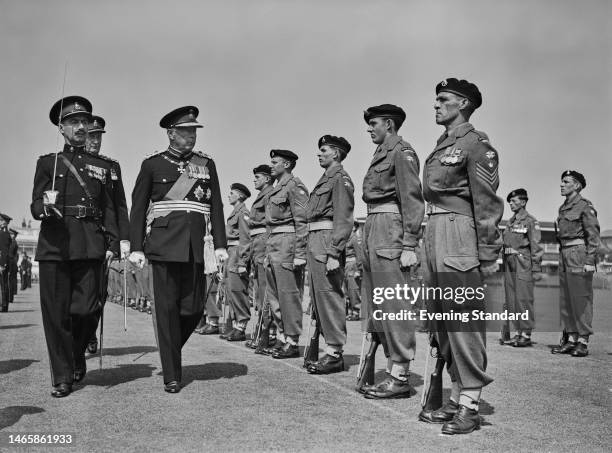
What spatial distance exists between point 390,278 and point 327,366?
5.49 feet

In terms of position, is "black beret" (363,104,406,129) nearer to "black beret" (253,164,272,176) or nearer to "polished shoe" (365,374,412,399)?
"polished shoe" (365,374,412,399)

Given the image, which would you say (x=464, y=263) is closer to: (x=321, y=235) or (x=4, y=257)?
(x=321, y=235)

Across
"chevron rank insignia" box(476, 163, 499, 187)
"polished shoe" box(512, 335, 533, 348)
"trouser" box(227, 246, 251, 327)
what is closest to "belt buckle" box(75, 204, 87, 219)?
"chevron rank insignia" box(476, 163, 499, 187)

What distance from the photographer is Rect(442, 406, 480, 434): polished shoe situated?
14.9 ft

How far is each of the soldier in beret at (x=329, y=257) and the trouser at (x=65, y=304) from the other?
7.63 feet

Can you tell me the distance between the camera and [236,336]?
10.7 m

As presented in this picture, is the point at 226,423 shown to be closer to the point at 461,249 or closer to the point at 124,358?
the point at 461,249

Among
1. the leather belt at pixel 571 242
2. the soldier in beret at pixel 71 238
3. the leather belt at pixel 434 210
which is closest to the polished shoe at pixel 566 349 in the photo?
the leather belt at pixel 571 242

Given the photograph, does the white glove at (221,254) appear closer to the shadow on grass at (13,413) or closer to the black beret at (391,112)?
the black beret at (391,112)

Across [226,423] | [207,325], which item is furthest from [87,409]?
[207,325]

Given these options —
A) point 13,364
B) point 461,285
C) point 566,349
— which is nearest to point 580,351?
point 566,349

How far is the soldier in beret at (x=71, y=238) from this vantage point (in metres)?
5.93

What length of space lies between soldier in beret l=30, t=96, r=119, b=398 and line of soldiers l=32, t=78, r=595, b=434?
11 mm

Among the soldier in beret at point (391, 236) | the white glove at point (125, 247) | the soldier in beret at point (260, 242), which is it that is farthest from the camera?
the soldier in beret at point (260, 242)
